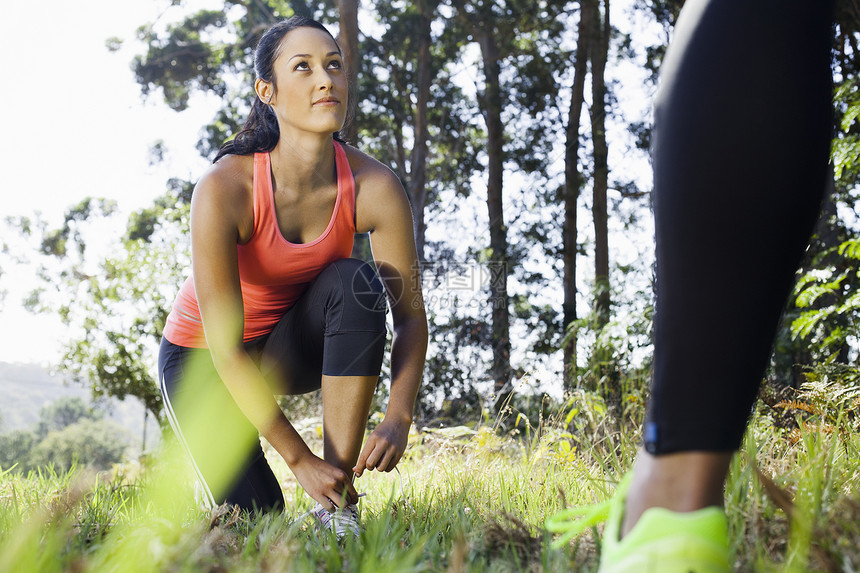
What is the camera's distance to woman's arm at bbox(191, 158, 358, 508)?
1551 millimetres

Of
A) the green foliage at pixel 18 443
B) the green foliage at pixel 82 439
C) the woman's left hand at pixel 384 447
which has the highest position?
the woman's left hand at pixel 384 447

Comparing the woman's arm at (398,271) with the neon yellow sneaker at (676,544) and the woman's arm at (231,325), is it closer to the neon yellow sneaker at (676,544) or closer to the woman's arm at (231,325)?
the woman's arm at (231,325)

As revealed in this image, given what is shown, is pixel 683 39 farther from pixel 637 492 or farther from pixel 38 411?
pixel 38 411

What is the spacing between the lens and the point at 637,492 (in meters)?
0.75

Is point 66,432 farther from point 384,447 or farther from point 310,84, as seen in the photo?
point 384,447

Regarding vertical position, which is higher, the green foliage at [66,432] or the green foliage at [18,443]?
the green foliage at [18,443]

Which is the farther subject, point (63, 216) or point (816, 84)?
point (63, 216)

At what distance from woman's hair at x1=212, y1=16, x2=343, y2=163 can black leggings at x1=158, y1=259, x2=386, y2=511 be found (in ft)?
1.51

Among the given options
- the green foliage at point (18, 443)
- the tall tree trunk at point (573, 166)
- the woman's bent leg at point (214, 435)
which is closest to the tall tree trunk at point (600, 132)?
the tall tree trunk at point (573, 166)

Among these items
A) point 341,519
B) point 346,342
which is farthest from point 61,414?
Answer: point 341,519

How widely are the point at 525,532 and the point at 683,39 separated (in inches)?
28.5

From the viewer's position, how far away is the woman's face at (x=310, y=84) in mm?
1912

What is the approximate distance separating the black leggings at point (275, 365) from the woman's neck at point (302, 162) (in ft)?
0.92

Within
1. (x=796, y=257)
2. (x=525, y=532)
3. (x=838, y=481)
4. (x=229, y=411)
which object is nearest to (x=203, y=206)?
(x=229, y=411)
